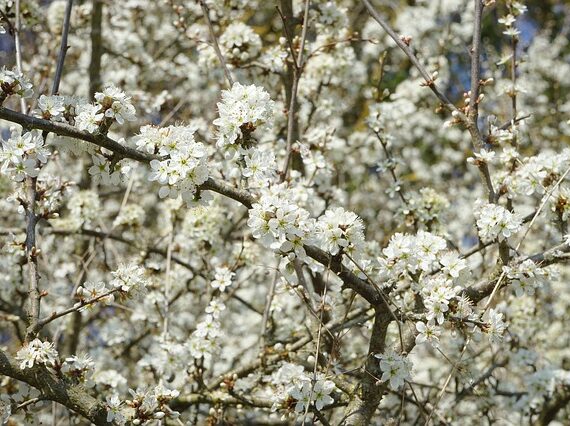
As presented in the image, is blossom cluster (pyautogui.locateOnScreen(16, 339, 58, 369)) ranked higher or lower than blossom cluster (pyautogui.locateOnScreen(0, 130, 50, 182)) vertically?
lower

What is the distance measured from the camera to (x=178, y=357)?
3383mm

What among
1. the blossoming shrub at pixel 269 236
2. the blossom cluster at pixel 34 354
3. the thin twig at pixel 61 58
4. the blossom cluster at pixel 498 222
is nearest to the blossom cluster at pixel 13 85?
the blossoming shrub at pixel 269 236

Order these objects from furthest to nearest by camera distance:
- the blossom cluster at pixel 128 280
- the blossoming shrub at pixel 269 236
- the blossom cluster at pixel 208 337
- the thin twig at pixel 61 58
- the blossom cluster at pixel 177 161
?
the blossom cluster at pixel 208 337, the thin twig at pixel 61 58, the blossom cluster at pixel 128 280, the blossoming shrub at pixel 269 236, the blossom cluster at pixel 177 161

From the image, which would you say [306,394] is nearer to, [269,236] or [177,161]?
[269,236]

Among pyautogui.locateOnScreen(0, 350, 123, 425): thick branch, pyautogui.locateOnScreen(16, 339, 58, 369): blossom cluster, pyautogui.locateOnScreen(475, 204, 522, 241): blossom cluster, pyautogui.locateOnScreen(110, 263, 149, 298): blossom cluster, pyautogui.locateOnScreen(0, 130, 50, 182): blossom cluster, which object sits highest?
pyautogui.locateOnScreen(0, 130, 50, 182): blossom cluster

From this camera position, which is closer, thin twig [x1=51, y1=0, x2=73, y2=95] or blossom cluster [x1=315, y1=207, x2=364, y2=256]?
blossom cluster [x1=315, y1=207, x2=364, y2=256]

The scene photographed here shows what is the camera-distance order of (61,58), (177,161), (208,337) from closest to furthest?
(177,161), (61,58), (208,337)

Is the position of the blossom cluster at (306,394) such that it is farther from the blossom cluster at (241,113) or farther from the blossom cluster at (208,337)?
the blossom cluster at (241,113)

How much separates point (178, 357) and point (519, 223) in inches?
74.7

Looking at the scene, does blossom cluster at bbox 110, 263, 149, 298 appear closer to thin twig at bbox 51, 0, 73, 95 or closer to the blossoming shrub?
the blossoming shrub

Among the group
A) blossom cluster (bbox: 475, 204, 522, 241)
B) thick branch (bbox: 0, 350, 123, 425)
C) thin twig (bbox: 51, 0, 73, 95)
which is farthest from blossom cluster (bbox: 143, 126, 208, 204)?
blossom cluster (bbox: 475, 204, 522, 241)

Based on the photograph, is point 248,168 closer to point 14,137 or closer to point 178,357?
point 14,137

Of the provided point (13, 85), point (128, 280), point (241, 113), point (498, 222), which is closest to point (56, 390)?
point (128, 280)

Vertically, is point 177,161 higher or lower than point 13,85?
lower
